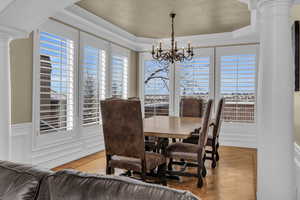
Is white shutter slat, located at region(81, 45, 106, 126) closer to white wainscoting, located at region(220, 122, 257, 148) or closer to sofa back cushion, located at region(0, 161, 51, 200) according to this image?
white wainscoting, located at region(220, 122, 257, 148)

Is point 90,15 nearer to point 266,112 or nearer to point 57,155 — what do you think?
point 57,155

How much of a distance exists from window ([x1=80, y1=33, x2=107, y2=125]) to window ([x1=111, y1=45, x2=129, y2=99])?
336 millimetres

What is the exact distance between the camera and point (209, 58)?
5582mm

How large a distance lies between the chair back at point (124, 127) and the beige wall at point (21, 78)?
4.53 feet

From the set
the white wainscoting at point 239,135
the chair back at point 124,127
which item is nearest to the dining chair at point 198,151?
the chair back at point 124,127

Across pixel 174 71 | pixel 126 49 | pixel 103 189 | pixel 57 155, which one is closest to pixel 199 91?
pixel 174 71

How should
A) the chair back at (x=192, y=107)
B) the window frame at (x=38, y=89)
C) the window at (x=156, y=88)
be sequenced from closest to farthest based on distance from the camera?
1. the window frame at (x=38, y=89)
2. the chair back at (x=192, y=107)
3. the window at (x=156, y=88)

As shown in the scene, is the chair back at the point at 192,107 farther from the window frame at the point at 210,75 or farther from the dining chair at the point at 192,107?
the window frame at the point at 210,75

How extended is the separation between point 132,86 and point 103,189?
17.3 feet

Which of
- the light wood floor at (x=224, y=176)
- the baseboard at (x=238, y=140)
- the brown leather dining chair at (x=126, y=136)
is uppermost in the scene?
the brown leather dining chair at (x=126, y=136)

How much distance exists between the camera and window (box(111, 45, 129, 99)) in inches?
205

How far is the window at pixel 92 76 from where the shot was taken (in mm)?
4312

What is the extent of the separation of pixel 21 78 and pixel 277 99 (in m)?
3.07

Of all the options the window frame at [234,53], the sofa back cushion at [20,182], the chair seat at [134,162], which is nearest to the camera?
the sofa back cushion at [20,182]
